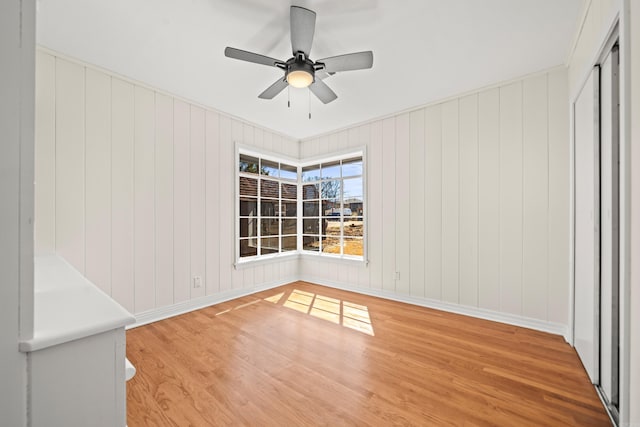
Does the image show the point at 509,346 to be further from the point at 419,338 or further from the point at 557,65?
the point at 557,65

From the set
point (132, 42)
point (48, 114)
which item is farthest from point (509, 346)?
point (48, 114)

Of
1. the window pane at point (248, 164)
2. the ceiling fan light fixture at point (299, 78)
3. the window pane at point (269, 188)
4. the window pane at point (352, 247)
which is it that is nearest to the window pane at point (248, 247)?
the window pane at point (269, 188)

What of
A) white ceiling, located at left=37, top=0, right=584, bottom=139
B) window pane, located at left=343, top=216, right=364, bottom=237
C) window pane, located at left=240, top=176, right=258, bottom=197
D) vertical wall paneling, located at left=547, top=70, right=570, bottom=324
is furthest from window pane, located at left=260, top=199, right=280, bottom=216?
vertical wall paneling, located at left=547, top=70, right=570, bottom=324

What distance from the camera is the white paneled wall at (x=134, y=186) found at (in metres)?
2.43

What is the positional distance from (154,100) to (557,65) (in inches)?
166

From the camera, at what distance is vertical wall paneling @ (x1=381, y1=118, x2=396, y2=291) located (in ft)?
12.6

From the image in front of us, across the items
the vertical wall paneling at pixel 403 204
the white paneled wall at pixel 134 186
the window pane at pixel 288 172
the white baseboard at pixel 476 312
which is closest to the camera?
the white paneled wall at pixel 134 186

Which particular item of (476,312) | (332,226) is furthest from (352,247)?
(476,312)

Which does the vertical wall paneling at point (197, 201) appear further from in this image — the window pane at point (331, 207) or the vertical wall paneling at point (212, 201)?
the window pane at point (331, 207)

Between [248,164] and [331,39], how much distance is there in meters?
2.43

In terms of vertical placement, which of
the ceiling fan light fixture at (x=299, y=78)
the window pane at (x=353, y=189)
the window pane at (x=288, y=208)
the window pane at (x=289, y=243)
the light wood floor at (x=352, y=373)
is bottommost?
the light wood floor at (x=352, y=373)

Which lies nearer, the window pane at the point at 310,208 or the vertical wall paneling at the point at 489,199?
the vertical wall paneling at the point at 489,199

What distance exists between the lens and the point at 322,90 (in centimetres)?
251

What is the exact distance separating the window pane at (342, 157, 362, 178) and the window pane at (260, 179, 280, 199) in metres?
1.20
